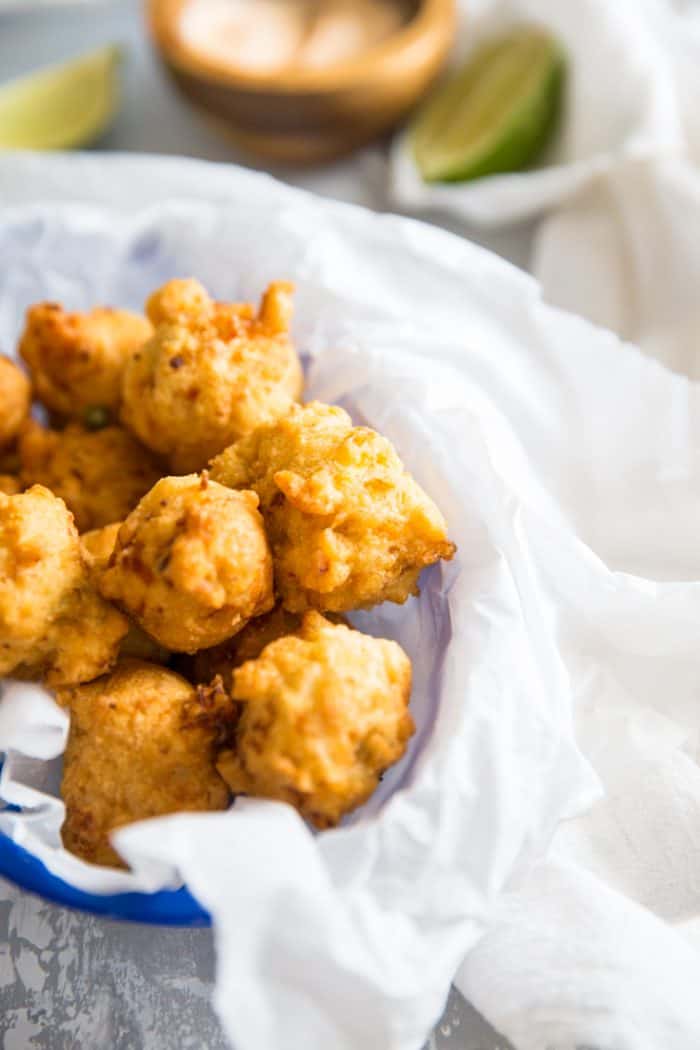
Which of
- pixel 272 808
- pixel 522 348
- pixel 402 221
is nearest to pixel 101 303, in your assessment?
pixel 402 221

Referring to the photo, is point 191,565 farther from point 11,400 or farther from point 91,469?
point 11,400

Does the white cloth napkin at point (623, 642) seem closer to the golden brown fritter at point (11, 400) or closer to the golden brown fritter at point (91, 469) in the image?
the golden brown fritter at point (91, 469)

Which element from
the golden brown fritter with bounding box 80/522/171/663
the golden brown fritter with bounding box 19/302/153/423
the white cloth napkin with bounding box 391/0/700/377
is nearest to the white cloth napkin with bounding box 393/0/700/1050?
the white cloth napkin with bounding box 391/0/700/377

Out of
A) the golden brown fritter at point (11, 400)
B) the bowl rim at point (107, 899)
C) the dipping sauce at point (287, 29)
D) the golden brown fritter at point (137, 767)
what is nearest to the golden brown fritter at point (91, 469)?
the golden brown fritter at point (11, 400)

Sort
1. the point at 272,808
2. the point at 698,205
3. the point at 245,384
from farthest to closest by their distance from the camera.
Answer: the point at 698,205 → the point at 245,384 → the point at 272,808

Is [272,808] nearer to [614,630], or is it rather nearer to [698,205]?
[614,630]

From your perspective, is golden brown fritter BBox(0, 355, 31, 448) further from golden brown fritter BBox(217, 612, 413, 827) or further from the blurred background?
the blurred background

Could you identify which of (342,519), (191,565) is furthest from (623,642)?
(191,565)

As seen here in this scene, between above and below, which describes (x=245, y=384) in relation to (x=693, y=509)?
above
